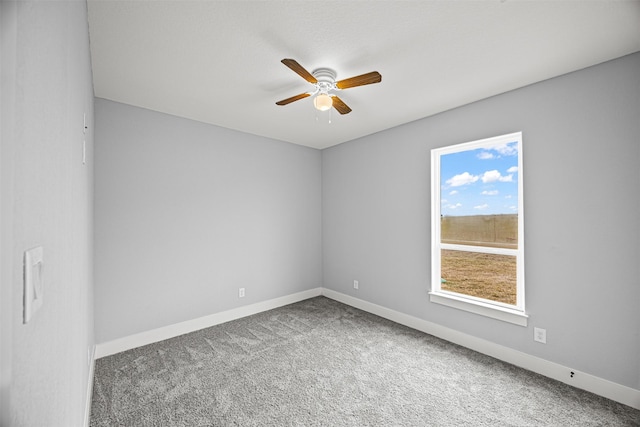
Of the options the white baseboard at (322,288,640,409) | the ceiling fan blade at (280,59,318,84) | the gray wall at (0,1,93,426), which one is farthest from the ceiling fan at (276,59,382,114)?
the white baseboard at (322,288,640,409)

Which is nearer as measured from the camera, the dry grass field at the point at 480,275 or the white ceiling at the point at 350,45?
the white ceiling at the point at 350,45

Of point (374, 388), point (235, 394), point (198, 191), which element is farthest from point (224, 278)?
point (374, 388)

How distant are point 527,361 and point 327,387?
70.3 inches

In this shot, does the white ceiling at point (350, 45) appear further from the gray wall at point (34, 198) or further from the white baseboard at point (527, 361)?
the white baseboard at point (527, 361)

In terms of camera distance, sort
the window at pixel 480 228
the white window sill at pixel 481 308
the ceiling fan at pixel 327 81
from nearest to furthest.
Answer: the ceiling fan at pixel 327 81 < the white window sill at pixel 481 308 < the window at pixel 480 228

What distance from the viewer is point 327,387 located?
90.2 inches

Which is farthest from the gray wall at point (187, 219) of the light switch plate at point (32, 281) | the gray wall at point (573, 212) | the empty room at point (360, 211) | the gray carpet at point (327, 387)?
the light switch plate at point (32, 281)

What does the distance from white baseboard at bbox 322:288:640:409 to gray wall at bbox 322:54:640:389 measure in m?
0.05

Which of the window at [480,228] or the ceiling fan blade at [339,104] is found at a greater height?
the ceiling fan blade at [339,104]

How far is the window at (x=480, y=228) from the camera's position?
9.01 ft

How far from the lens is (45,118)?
653 millimetres

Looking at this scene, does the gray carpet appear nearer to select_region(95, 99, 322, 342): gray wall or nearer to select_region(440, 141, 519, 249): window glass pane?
select_region(95, 99, 322, 342): gray wall

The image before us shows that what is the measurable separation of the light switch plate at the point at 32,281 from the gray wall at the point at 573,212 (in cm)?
313

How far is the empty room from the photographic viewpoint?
1.15m
